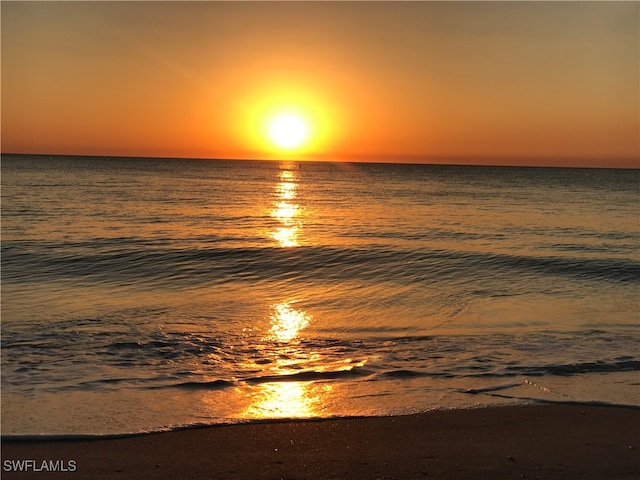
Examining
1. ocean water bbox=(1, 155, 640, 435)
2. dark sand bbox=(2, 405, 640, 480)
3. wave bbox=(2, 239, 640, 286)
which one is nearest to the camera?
dark sand bbox=(2, 405, 640, 480)

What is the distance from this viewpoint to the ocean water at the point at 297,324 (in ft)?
23.7

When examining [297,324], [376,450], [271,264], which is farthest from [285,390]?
[271,264]

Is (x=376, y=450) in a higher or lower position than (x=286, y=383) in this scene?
higher

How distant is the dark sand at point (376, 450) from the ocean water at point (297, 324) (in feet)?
1.12

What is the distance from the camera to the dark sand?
5.35m

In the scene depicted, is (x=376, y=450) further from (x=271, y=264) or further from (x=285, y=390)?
(x=271, y=264)

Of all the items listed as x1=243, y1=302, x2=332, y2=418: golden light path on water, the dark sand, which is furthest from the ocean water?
the dark sand

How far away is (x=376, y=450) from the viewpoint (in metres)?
5.77

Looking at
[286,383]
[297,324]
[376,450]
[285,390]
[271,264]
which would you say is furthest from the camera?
[271,264]

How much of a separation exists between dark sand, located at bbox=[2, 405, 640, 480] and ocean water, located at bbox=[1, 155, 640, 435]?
1.12 feet

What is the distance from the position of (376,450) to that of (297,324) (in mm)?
5361

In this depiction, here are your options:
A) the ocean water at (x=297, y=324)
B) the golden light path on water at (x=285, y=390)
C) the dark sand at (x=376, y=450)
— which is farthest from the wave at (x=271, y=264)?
the dark sand at (x=376, y=450)

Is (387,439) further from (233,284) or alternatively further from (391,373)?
(233,284)

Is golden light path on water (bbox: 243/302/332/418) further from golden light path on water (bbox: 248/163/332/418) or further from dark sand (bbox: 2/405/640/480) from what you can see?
dark sand (bbox: 2/405/640/480)
